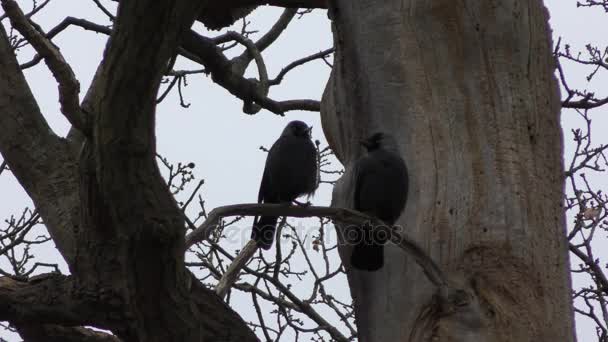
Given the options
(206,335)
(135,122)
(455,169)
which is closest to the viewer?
(135,122)

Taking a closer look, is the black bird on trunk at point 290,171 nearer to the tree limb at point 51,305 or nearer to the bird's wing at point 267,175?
the bird's wing at point 267,175

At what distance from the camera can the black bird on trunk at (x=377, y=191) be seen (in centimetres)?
336

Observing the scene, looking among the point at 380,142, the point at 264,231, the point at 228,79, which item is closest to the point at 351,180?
the point at 380,142

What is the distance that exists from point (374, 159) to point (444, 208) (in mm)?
585

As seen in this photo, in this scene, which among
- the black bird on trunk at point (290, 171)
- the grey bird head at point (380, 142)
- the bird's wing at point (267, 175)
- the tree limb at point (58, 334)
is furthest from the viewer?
the bird's wing at point (267, 175)

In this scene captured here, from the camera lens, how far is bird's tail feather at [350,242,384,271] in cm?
335

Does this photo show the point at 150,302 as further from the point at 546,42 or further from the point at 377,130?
the point at 546,42

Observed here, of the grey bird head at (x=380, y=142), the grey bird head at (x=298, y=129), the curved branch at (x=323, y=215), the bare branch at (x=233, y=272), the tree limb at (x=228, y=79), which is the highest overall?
the tree limb at (x=228, y=79)

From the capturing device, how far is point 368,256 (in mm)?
3383

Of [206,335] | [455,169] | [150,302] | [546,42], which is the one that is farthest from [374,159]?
[150,302]

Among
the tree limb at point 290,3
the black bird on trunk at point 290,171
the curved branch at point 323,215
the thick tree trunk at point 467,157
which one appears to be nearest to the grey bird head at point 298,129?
the black bird on trunk at point 290,171

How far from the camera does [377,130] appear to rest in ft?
11.6

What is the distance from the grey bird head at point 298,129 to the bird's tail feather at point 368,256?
201 cm

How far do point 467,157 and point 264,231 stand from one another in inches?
64.8
